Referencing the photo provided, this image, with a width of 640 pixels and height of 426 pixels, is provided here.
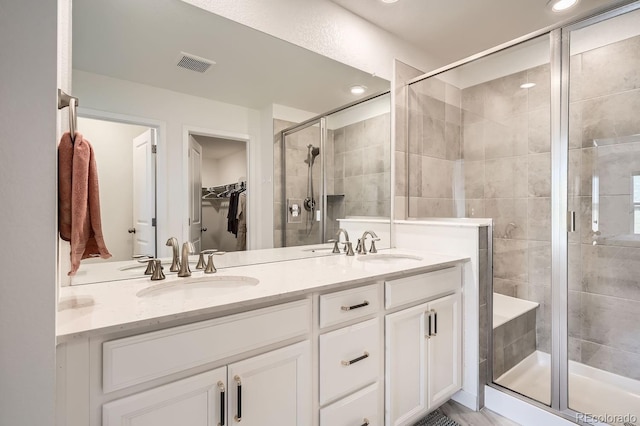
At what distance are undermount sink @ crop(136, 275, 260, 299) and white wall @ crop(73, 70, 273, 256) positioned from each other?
0.69 ft

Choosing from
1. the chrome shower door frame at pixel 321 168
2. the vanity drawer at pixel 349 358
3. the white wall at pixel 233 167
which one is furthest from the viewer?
the chrome shower door frame at pixel 321 168

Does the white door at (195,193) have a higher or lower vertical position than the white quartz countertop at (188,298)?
higher

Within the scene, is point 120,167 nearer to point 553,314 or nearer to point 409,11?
point 409,11

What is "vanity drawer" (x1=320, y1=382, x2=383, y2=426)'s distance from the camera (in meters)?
1.21

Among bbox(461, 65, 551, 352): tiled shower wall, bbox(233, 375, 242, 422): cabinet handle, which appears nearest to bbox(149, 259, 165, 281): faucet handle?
bbox(233, 375, 242, 422): cabinet handle

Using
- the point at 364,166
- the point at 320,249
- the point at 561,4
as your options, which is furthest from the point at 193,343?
the point at 561,4

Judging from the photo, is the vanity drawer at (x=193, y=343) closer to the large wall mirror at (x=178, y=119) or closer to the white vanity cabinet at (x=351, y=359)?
the white vanity cabinet at (x=351, y=359)

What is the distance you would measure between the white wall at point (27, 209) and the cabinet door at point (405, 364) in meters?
1.20

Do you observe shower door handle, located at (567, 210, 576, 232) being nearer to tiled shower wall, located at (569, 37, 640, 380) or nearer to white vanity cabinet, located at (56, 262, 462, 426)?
tiled shower wall, located at (569, 37, 640, 380)

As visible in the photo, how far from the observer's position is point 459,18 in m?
2.13

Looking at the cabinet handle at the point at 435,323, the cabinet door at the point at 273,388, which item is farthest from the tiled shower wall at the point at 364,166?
the cabinet door at the point at 273,388

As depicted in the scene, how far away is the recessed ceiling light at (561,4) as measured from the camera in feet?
6.38

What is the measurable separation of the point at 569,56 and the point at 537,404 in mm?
1866

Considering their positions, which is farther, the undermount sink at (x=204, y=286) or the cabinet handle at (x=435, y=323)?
the cabinet handle at (x=435, y=323)
